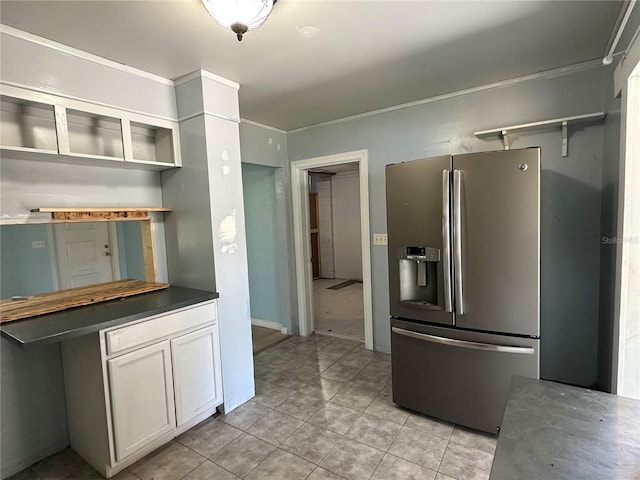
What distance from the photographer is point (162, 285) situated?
2.33 metres

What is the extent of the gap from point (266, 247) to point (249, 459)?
7.65 feet

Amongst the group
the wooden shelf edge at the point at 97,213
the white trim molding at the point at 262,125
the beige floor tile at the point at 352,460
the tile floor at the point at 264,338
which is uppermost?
the white trim molding at the point at 262,125

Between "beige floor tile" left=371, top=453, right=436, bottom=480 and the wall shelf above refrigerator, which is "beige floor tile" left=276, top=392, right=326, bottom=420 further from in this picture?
the wall shelf above refrigerator

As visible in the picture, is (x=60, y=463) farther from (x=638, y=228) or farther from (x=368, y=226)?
(x=638, y=228)

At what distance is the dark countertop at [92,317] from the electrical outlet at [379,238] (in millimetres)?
1618

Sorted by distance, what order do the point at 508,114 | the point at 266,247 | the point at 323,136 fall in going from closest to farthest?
the point at 508,114 → the point at 323,136 → the point at 266,247

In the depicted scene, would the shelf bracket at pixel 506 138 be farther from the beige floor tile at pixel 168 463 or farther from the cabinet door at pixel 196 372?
the beige floor tile at pixel 168 463

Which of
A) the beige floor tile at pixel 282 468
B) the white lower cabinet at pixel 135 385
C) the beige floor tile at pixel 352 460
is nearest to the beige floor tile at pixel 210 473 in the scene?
the beige floor tile at pixel 282 468

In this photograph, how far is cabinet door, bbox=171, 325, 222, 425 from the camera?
1982mm

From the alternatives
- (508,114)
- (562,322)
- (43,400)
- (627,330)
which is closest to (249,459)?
(43,400)

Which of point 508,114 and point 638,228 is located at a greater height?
point 508,114

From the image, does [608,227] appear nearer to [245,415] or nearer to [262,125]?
[245,415]

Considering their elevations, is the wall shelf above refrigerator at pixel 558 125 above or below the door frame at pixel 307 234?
above

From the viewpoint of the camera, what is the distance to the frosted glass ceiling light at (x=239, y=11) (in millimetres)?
1377
